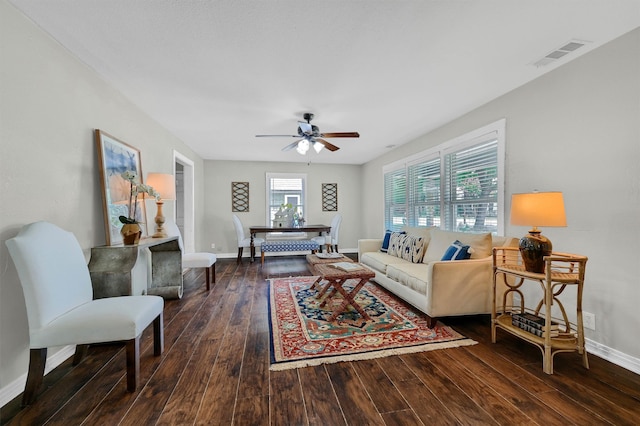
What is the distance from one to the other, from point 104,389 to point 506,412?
239cm

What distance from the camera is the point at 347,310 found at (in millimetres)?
2900

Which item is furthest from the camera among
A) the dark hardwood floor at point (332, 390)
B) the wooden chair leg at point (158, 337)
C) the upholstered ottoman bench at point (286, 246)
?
the upholstered ottoman bench at point (286, 246)

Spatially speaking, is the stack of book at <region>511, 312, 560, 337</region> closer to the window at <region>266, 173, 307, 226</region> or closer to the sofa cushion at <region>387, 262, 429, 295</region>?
the sofa cushion at <region>387, 262, 429, 295</region>

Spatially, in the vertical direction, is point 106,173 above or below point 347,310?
above

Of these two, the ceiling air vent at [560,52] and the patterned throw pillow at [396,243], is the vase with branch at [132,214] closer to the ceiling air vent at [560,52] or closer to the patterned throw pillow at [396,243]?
the patterned throw pillow at [396,243]

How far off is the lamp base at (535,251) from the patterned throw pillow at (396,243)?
1879 mm

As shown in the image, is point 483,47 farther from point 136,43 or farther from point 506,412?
point 136,43

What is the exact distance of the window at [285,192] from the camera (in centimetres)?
648

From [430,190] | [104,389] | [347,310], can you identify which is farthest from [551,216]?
[104,389]

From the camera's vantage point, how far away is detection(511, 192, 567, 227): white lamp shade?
73.4 inches

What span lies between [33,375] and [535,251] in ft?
10.9

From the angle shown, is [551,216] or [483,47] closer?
[551,216]

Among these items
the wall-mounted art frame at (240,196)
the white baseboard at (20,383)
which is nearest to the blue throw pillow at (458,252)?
the white baseboard at (20,383)

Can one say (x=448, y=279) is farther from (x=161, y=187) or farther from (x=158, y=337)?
(x=161, y=187)
